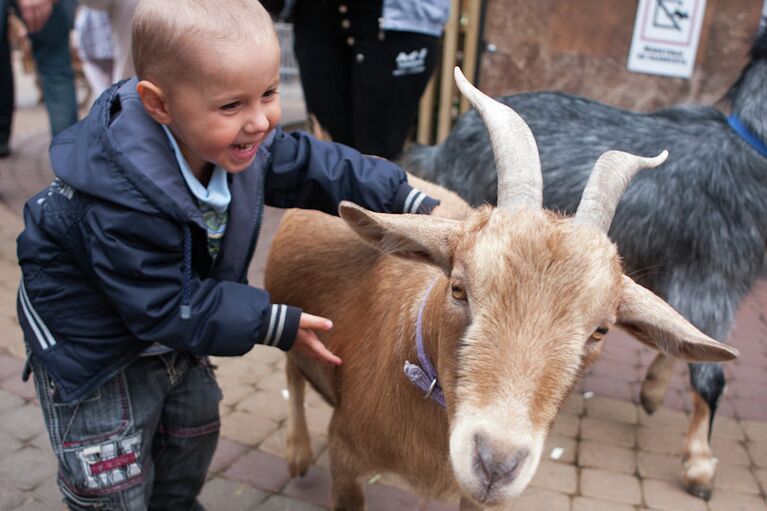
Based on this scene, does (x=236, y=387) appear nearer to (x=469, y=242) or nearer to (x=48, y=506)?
(x=48, y=506)

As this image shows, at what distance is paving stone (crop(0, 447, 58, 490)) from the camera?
314cm

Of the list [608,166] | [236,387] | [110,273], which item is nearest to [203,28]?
[110,273]

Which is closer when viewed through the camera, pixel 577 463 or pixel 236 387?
pixel 577 463

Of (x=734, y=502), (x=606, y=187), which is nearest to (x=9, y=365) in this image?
(x=606, y=187)

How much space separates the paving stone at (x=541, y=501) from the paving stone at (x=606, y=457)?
34cm

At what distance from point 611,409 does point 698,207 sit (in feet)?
4.42

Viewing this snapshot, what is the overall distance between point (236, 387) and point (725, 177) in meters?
2.78

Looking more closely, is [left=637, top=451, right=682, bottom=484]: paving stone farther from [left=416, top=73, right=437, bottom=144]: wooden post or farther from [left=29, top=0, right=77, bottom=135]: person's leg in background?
[left=29, top=0, right=77, bottom=135]: person's leg in background

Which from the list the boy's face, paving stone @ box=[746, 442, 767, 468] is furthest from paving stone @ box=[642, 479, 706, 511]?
the boy's face

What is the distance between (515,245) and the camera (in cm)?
191

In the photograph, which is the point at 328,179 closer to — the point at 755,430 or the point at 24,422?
the point at 24,422

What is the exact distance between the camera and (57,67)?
19.5ft

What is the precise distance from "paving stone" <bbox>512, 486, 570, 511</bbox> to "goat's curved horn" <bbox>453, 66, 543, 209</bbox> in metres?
1.72

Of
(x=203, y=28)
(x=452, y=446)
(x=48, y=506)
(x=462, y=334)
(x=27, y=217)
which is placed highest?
(x=203, y=28)
